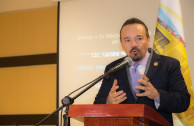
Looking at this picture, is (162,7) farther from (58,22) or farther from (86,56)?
(58,22)

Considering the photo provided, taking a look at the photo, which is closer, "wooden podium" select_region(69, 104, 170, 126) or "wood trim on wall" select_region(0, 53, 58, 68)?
"wooden podium" select_region(69, 104, 170, 126)

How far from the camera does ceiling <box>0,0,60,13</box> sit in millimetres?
5344

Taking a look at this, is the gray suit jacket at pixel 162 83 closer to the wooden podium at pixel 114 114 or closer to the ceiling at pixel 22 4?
the wooden podium at pixel 114 114

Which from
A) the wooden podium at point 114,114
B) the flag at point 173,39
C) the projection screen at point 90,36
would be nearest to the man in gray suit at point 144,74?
the wooden podium at point 114,114

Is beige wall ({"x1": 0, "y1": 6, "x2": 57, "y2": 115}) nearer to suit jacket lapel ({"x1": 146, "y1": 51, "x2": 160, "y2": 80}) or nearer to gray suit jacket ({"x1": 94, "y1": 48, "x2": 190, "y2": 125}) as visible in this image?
gray suit jacket ({"x1": 94, "y1": 48, "x2": 190, "y2": 125})

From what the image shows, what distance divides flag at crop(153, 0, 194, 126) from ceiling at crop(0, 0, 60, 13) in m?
2.50

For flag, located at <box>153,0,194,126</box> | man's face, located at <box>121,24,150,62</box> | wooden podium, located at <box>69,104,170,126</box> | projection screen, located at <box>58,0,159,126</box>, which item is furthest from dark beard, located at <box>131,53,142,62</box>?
projection screen, located at <box>58,0,159,126</box>

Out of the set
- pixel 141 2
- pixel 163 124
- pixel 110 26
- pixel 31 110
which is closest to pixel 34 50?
pixel 31 110

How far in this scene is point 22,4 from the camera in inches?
218

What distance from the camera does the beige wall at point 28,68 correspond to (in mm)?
5129

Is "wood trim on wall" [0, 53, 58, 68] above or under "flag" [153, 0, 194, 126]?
above

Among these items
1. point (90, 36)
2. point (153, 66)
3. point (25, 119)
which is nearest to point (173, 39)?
point (153, 66)

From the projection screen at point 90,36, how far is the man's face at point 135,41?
218 cm

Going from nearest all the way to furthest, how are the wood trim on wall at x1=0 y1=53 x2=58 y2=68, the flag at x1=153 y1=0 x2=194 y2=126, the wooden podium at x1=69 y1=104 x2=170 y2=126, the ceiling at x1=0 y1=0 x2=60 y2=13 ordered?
the wooden podium at x1=69 y1=104 x2=170 y2=126 → the flag at x1=153 y1=0 x2=194 y2=126 → the wood trim on wall at x1=0 y1=53 x2=58 y2=68 → the ceiling at x1=0 y1=0 x2=60 y2=13
